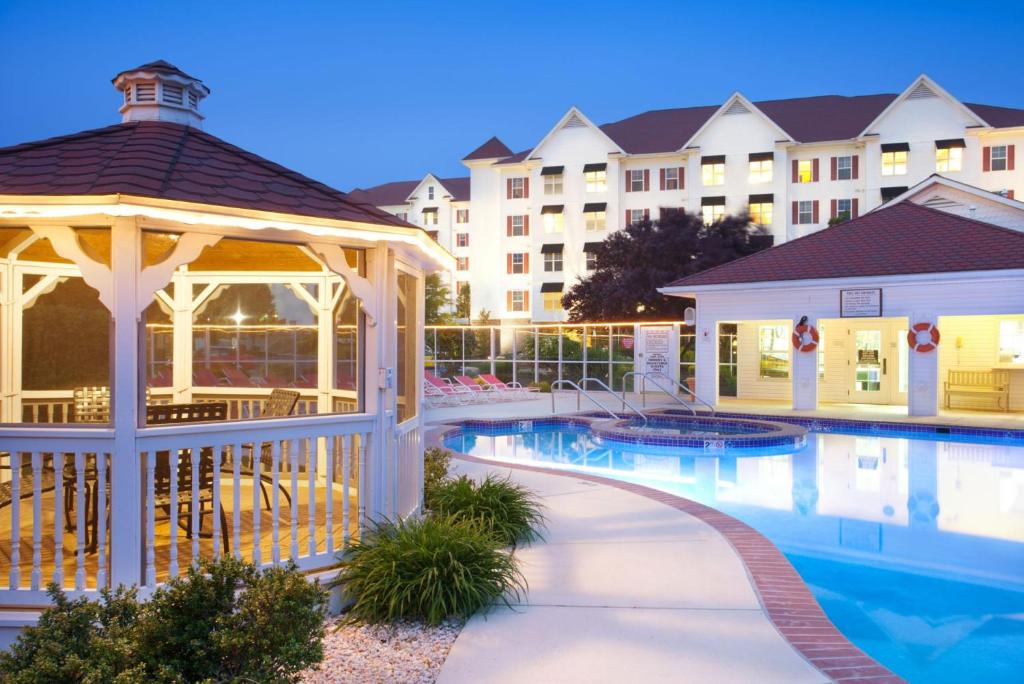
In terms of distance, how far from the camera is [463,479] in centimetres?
762

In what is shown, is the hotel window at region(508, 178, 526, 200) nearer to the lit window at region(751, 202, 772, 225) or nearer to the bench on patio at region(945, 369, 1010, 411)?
the lit window at region(751, 202, 772, 225)

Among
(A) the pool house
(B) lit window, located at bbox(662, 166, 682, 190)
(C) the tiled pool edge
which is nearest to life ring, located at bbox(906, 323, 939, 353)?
(A) the pool house

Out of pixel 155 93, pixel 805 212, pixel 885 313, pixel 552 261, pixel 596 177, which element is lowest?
pixel 885 313

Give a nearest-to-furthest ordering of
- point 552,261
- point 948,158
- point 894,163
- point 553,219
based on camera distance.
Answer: point 948,158 → point 894,163 → point 553,219 → point 552,261

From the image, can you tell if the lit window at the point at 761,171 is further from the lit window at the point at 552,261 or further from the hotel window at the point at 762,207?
the lit window at the point at 552,261

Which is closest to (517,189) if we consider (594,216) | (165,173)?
(594,216)

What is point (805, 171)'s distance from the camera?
41.8 m

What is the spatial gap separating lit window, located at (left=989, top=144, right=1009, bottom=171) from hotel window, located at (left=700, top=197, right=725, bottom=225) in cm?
1236

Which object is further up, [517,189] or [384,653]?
[517,189]

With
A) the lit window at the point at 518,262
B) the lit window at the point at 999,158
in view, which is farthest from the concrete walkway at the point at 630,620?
the lit window at the point at 518,262

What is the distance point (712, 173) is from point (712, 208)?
1821 millimetres

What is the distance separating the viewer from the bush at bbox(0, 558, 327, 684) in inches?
128

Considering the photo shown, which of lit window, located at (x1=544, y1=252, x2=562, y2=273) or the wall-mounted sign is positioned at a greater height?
lit window, located at (x1=544, y1=252, x2=562, y2=273)

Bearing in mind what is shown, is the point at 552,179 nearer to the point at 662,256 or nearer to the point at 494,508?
the point at 662,256
